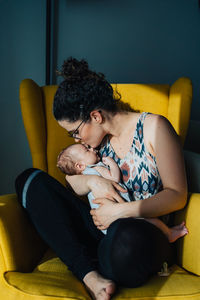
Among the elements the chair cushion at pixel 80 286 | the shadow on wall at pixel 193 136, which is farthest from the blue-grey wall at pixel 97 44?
the chair cushion at pixel 80 286

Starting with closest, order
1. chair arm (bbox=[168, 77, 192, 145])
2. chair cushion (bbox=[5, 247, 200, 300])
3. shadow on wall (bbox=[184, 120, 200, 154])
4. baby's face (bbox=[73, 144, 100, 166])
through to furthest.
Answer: chair cushion (bbox=[5, 247, 200, 300])
baby's face (bbox=[73, 144, 100, 166])
chair arm (bbox=[168, 77, 192, 145])
shadow on wall (bbox=[184, 120, 200, 154])

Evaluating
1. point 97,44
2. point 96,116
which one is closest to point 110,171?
point 96,116

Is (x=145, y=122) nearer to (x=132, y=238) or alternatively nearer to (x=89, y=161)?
(x=89, y=161)

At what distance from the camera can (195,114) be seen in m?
2.71

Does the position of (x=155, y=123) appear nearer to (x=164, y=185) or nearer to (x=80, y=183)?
(x=164, y=185)

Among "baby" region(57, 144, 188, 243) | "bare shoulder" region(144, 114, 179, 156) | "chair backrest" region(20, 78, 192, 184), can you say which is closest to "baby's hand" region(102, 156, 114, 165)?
"baby" region(57, 144, 188, 243)

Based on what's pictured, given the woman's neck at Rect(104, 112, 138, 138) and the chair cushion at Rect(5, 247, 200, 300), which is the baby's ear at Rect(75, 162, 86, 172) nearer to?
the woman's neck at Rect(104, 112, 138, 138)

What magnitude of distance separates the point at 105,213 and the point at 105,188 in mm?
126

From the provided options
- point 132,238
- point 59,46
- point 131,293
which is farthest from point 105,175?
point 59,46

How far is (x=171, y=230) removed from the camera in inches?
52.1

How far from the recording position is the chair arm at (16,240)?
4.06ft

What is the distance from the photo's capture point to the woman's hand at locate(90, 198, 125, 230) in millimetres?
1304

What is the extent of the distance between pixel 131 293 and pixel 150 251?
0.16m

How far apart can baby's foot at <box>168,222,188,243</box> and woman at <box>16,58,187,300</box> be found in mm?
48
